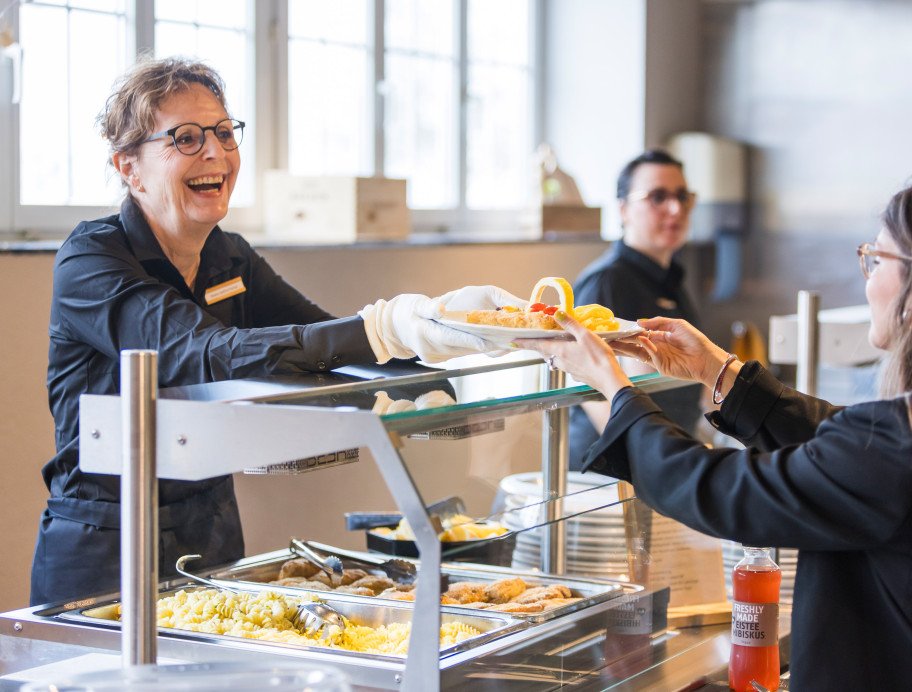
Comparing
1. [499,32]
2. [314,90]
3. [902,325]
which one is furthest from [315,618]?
[499,32]

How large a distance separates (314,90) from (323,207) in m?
0.72

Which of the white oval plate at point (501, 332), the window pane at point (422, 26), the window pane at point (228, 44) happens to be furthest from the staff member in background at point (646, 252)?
the white oval plate at point (501, 332)

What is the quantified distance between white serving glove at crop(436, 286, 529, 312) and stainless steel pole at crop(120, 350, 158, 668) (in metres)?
0.47

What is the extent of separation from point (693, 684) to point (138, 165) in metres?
1.24

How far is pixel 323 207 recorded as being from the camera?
3406 mm

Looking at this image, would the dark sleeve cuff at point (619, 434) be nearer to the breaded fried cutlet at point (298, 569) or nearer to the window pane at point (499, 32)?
the breaded fried cutlet at point (298, 569)

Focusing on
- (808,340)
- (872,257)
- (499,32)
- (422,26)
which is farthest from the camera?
(499,32)

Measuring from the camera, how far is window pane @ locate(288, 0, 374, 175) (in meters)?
3.86

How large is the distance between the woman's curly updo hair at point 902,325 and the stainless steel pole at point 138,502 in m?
0.82

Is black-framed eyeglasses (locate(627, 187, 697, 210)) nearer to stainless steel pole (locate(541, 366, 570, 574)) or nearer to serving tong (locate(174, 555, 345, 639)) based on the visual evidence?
stainless steel pole (locate(541, 366, 570, 574))

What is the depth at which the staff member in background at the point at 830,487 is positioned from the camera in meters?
1.18

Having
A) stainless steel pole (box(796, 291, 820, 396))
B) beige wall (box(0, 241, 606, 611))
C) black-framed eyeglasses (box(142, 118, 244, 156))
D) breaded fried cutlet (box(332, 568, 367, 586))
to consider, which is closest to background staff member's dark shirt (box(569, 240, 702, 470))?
stainless steel pole (box(796, 291, 820, 396))

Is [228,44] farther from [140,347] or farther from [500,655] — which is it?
[500,655]

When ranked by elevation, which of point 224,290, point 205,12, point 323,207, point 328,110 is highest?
point 205,12
